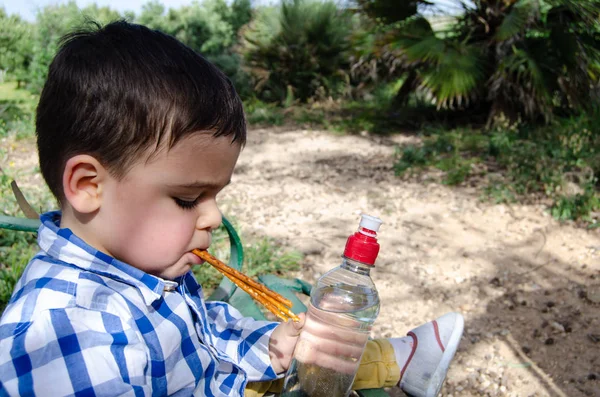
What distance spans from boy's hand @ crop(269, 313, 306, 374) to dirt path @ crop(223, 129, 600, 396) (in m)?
0.99

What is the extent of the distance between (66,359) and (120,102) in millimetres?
492

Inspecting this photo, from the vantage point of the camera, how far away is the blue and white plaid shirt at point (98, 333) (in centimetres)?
93

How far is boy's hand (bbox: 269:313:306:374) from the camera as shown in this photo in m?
1.53

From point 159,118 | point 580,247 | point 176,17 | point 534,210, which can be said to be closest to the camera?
point 159,118

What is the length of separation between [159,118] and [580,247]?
3037mm

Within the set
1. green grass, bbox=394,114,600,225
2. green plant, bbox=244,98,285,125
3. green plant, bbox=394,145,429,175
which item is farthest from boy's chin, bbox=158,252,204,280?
green plant, bbox=244,98,285,125

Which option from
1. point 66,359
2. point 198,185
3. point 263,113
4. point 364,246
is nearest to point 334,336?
point 364,246

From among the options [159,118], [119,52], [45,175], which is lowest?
[45,175]

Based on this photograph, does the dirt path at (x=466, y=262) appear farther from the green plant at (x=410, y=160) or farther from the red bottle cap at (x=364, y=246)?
the red bottle cap at (x=364, y=246)

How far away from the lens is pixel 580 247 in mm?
3305

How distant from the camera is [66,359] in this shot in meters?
0.94

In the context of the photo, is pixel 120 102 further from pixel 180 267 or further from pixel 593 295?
pixel 593 295

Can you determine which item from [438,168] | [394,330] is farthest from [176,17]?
[394,330]

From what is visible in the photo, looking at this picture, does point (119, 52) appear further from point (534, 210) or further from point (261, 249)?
point (534, 210)
